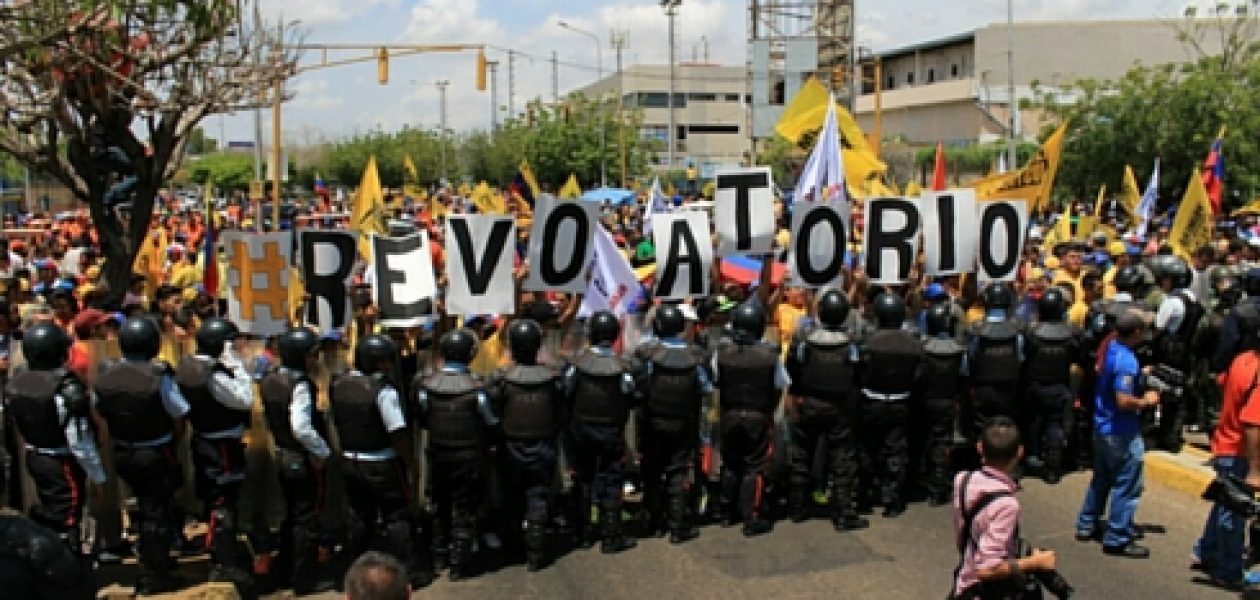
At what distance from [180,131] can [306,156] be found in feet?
309

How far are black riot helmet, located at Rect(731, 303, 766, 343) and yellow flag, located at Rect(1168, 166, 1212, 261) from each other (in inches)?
270

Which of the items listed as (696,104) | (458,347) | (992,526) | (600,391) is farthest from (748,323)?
(696,104)

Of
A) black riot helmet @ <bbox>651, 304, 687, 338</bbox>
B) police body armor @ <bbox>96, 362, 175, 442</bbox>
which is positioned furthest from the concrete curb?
police body armor @ <bbox>96, 362, 175, 442</bbox>

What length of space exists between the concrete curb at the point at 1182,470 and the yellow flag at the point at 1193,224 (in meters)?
3.57

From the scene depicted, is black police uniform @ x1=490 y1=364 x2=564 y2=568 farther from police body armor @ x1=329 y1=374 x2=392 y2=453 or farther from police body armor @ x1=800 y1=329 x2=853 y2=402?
police body armor @ x1=800 y1=329 x2=853 y2=402

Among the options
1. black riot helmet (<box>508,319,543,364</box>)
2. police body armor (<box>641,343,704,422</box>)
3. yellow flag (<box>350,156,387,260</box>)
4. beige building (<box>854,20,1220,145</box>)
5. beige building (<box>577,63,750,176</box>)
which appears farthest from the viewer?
beige building (<box>577,63,750,176</box>)

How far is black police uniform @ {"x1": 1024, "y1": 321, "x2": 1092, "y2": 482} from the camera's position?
8.33 meters

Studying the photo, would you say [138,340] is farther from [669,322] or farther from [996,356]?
[996,356]

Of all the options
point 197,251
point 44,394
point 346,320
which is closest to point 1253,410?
point 346,320

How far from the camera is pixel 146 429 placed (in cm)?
645

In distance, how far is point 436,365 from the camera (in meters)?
7.56

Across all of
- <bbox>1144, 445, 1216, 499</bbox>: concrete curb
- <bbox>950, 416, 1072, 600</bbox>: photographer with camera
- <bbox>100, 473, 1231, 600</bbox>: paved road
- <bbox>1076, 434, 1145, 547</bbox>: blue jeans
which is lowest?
<bbox>100, 473, 1231, 600</bbox>: paved road

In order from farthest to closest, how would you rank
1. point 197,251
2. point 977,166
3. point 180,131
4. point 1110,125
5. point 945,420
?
point 977,166, point 1110,125, point 197,251, point 180,131, point 945,420

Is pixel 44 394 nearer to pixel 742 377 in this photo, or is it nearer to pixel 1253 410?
pixel 742 377
